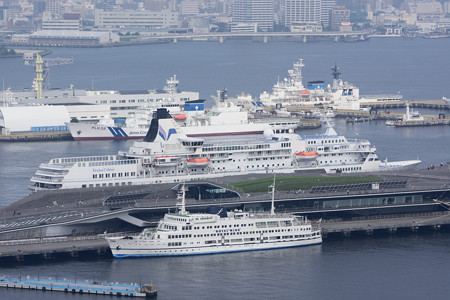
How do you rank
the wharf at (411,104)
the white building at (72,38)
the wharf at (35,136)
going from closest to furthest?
the wharf at (35,136) < the wharf at (411,104) < the white building at (72,38)

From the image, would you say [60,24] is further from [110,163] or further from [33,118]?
[110,163]

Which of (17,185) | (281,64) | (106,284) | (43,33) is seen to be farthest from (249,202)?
(43,33)

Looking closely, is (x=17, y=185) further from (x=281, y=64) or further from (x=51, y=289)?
(x=281, y=64)

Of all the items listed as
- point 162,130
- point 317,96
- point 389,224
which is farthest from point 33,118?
point 389,224

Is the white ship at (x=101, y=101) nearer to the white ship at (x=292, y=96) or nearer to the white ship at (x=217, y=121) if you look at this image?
the white ship at (x=217, y=121)

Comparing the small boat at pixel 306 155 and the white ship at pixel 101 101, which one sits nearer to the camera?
the small boat at pixel 306 155

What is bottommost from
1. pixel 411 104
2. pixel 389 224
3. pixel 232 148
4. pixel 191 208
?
pixel 389 224

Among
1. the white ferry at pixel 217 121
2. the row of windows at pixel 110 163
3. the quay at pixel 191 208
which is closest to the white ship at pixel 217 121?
the white ferry at pixel 217 121

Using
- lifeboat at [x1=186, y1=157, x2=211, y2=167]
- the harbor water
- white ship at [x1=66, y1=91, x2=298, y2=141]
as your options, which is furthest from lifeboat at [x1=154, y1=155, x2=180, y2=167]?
white ship at [x1=66, y1=91, x2=298, y2=141]
